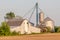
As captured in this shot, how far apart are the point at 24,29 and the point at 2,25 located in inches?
788

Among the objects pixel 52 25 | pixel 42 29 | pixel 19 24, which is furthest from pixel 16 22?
pixel 52 25

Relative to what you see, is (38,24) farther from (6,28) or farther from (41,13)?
(6,28)

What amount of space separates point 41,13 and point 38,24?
6.79 m

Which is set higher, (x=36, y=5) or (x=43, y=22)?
(x=36, y=5)

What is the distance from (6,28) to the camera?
191ft

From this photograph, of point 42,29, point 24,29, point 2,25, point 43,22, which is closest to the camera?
point 2,25

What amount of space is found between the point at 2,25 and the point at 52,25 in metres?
39.9

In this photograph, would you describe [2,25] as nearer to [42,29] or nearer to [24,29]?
[24,29]

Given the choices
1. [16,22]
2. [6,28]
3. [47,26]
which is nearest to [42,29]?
[47,26]

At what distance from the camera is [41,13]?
101062 millimetres

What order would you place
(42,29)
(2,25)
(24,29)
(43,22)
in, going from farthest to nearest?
(43,22)
(42,29)
(24,29)
(2,25)

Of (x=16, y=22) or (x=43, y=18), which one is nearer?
(x=16, y=22)

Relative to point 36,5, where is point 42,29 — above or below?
below

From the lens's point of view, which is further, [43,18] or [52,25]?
[43,18]
